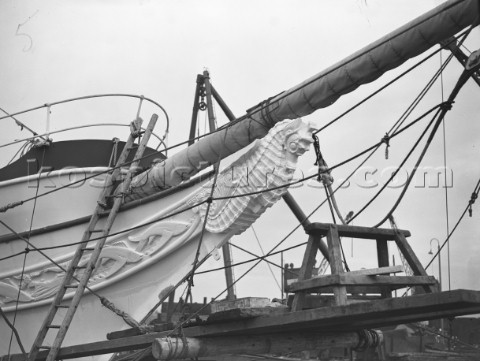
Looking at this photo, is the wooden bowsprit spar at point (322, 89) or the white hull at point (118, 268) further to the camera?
the white hull at point (118, 268)

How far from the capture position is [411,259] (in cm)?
557

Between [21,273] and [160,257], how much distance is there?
2.36 meters

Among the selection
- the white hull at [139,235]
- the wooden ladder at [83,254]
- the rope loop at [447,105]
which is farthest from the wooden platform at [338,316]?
the white hull at [139,235]

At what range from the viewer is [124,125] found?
1010 cm

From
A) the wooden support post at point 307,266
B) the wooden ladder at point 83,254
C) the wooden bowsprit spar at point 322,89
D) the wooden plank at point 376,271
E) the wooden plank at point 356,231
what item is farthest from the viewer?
the wooden ladder at point 83,254

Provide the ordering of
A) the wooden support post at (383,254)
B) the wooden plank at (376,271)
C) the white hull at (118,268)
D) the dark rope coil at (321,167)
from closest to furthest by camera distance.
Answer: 1. the wooden plank at (376,271)
2. the wooden support post at (383,254)
3. the dark rope coil at (321,167)
4. the white hull at (118,268)

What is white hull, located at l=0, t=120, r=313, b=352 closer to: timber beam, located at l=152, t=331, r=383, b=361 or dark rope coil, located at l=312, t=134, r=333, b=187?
dark rope coil, located at l=312, t=134, r=333, b=187

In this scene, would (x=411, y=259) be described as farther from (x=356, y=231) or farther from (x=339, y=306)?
(x=339, y=306)

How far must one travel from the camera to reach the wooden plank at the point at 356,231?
5402mm

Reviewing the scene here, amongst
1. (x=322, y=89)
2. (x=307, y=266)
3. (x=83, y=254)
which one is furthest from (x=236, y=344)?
(x=83, y=254)

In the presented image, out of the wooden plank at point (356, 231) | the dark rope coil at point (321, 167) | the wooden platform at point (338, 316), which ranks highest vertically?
the dark rope coil at point (321, 167)

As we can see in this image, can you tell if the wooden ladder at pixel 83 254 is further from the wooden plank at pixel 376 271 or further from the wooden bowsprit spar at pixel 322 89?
the wooden plank at pixel 376 271

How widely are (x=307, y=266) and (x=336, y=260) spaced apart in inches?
12.8

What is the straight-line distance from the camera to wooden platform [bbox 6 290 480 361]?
4469mm
